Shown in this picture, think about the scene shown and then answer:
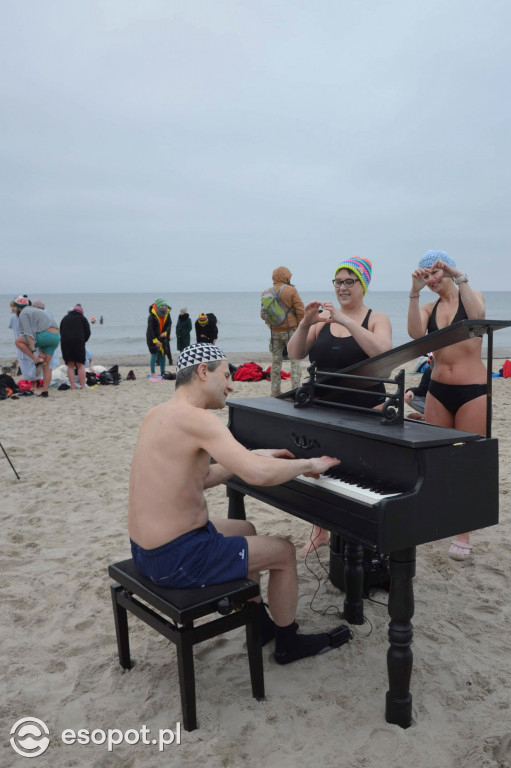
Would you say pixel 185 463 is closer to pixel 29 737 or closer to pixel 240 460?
pixel 240 460

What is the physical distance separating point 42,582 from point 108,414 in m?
5.37

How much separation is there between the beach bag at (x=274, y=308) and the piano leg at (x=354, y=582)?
19.3 ft

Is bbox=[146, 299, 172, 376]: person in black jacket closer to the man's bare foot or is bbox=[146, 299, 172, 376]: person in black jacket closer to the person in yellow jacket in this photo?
the person in yellow jacket

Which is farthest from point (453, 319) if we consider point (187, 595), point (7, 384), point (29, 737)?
point (7, 384)

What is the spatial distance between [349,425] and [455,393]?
4.67 feet

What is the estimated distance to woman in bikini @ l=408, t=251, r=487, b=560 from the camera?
11.5 ft

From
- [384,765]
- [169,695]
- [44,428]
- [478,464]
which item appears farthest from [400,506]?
[44,428]

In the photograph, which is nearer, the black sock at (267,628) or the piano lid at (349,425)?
the piano lid at (349,425)

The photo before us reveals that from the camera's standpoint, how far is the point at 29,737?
2.39 metres

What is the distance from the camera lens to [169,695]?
263cm

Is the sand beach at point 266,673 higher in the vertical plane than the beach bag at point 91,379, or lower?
lower

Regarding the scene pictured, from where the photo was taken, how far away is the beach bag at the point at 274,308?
28.6 ft

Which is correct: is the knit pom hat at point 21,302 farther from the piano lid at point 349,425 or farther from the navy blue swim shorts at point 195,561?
the navy blue swim shorts at point 195,561

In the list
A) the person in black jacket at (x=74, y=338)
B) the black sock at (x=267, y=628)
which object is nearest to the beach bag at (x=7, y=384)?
the person in black jacket at (x=74, y=338)
